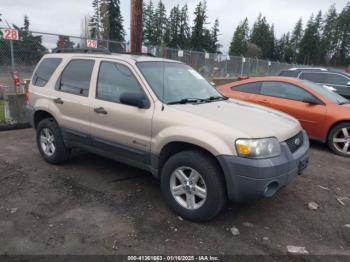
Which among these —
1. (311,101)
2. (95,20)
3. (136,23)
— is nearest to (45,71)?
(136,23)

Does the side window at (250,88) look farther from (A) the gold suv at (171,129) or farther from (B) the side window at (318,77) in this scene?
(B) the side window at (318,77)

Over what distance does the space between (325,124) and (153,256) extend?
4924 mm

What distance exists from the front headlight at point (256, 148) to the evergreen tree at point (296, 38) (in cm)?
9374

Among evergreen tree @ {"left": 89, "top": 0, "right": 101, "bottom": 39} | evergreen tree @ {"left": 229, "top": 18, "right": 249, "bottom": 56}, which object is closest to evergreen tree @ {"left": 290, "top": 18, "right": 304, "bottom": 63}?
evergreen tree @ {"left": 229, "top": 18, "right": 249, "bottom": 56}

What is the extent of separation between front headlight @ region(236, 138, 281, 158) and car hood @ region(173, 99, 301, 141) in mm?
56

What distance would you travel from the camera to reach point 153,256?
9.99ft

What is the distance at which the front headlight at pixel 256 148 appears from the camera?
321cm

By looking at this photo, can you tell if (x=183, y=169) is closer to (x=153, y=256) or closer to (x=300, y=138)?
(x=153, y=256)

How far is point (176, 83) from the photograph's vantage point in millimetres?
4328

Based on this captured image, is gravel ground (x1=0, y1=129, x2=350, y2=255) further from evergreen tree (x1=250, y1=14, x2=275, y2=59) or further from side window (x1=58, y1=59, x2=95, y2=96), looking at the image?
evergreen tree (x1=250, y1=14, x2=275, y2=59)

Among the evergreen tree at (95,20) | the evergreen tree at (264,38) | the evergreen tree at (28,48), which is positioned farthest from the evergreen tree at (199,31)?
the evergreen tree at (28,48)

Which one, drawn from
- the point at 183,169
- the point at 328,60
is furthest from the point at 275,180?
the point at 328,60

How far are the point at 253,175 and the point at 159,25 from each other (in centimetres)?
6542

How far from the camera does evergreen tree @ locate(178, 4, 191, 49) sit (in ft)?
221
